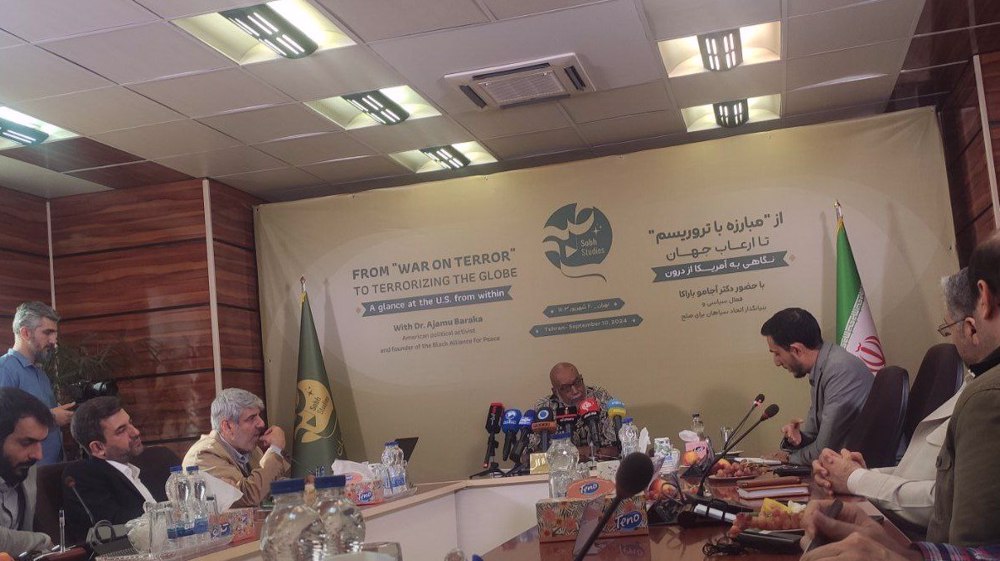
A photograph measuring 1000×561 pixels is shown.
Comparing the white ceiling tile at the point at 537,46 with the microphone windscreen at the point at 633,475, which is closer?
the microphone windscreen at the point at 633,475

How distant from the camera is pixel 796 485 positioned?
2.69 m

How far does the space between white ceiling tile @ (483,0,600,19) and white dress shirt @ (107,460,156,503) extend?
99.6 inches

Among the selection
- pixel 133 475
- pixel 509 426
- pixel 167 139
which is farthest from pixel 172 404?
pixel 509 426

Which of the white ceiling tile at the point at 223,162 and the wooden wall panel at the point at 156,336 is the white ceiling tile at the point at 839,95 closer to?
the white ceiling tile at the point at 223,162

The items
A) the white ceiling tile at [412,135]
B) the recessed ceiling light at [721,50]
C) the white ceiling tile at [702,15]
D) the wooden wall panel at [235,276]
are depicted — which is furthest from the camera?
the wooden wall panel at [235,276]

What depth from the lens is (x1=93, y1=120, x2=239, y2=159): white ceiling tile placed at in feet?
A: 17.7

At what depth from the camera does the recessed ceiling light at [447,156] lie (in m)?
6.45

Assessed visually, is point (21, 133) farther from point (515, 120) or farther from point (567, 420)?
point (567, 420)

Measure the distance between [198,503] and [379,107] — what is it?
3.21 m

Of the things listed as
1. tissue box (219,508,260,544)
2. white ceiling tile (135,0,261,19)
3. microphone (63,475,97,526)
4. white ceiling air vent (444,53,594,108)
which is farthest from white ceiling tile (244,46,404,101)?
tissue box (219,508,260,544)

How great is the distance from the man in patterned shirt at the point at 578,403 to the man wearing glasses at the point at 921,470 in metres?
1.86

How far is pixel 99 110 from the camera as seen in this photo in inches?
197

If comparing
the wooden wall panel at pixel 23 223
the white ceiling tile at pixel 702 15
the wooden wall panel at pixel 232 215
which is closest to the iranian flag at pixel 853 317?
the white ceiling tile at pixel 702 15

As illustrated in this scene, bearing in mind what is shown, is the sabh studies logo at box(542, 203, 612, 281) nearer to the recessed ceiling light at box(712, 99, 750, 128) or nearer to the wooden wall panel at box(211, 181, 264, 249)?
the recessed ceiling light at box(712, 99, 750, 128)
